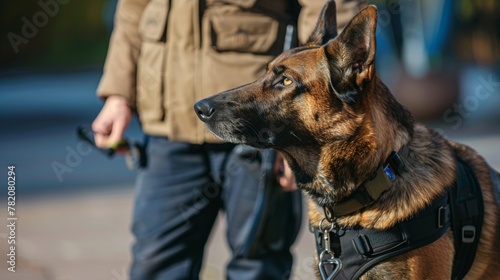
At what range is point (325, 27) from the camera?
302cm

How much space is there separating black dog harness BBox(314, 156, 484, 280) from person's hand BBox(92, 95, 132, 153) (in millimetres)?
1019

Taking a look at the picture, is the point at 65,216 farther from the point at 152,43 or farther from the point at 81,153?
the point at 152,43

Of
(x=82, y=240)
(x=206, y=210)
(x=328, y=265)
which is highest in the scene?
(x=328, y=265)

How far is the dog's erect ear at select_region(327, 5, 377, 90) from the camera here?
2611 mm

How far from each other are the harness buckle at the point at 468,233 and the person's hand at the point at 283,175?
686 millimetres

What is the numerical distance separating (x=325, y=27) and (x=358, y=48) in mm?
376

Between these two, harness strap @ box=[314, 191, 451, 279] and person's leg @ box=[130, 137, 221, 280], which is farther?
person's leg @ box=[130, 137, 221, 280]

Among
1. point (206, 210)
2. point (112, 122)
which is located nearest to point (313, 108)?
point (206, 210)

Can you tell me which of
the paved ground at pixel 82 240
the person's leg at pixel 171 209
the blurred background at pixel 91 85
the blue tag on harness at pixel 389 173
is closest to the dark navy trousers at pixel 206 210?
the person's leg at pixel 171 209

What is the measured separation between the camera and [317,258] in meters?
2.89

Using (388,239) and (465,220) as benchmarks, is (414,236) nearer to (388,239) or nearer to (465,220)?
(388,239)

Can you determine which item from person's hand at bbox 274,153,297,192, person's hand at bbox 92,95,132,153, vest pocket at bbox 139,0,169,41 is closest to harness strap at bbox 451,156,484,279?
person's hand at bbox 274,153,297,192

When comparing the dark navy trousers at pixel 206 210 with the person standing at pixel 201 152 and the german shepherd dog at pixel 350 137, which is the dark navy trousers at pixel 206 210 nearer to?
the person standing at pixel 201 152

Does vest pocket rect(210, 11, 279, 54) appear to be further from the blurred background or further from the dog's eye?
the blurred background
